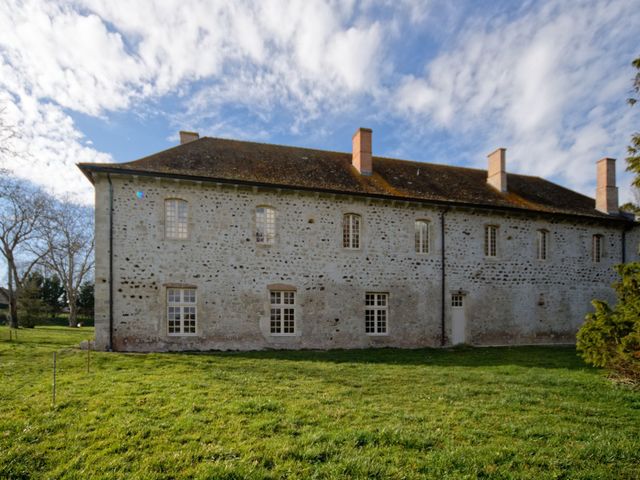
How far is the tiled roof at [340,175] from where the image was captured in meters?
13.8

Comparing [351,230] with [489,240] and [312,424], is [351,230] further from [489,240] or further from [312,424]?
[312,424]

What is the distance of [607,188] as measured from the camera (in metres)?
18.6

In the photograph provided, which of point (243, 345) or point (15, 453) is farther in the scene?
point (243, 345)

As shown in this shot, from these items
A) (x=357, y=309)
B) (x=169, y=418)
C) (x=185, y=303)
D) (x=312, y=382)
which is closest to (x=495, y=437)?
(x=312, y=382)

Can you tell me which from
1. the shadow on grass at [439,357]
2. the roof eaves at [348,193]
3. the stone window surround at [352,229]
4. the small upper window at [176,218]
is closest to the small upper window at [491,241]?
the roof eaves at [348,193]

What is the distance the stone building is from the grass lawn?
11.8 feet

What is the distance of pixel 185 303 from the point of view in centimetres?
1321

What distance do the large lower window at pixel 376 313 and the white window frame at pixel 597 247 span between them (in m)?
10.8

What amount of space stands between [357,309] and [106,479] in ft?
36.5

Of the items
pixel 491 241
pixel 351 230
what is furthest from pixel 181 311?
pixel 491 241

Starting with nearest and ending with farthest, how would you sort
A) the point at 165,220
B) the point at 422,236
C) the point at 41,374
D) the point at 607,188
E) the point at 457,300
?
the point at 41,374
the point at 165,220
the point at 422,236
the point at 457,300
the point at 607,188

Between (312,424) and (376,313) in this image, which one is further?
(376,313)

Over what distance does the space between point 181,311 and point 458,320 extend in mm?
10994

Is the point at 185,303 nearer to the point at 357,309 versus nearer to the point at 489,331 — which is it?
the point at 357,309
